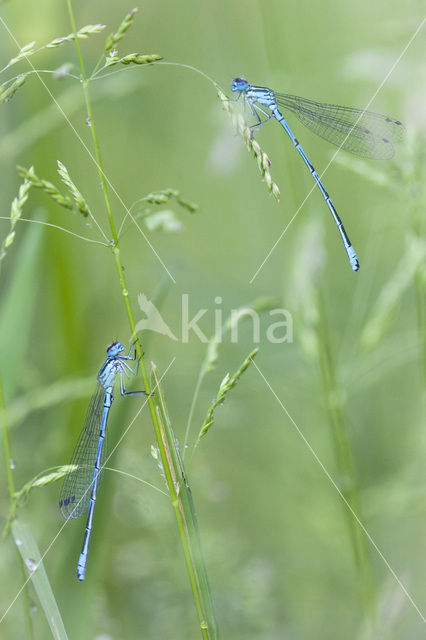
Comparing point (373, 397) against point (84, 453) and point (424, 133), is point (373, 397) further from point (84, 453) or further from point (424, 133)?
point (84, 453)

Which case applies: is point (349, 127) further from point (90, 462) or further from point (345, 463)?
point (90, 462)

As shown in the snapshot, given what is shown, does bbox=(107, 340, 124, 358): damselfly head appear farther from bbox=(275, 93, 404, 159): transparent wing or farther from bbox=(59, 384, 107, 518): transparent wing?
bbox=(275, 93, 404, 159): transparent wing

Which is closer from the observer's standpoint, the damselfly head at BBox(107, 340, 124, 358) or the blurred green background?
the damselfly head at BBox(107, 340, 124, 358)

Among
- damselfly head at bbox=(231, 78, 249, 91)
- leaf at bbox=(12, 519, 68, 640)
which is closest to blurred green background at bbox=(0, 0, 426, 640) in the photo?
damselfly head at bbox=(231, 78, 249, 91)

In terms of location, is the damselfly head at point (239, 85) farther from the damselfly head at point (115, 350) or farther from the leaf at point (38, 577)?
the leaf at point (38, 577)

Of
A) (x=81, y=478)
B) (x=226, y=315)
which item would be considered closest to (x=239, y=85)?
(x=226, y=315)
